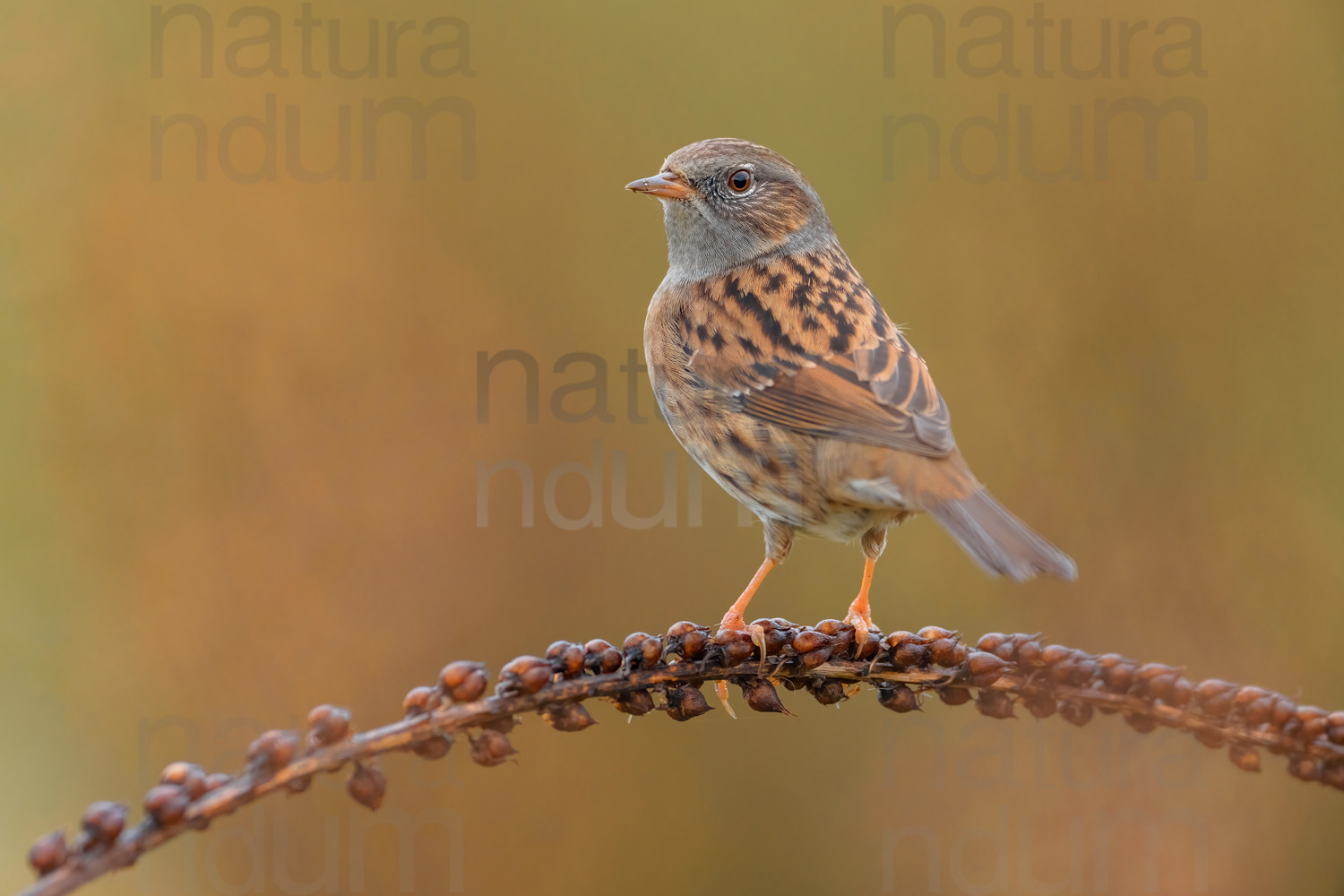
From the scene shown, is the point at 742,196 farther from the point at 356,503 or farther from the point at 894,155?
the point at 356,503

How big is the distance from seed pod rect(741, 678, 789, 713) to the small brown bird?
21.2 inches

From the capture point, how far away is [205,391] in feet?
15.3

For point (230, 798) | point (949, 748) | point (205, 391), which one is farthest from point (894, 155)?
point (230, 798)

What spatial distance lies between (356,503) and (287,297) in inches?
37.9

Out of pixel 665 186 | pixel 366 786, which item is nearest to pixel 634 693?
pixel 366 786

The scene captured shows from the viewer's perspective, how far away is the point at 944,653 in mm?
2213

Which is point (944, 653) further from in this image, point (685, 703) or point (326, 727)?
point (326, 727)

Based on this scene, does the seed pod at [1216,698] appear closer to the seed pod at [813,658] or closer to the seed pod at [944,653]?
the seed pod at [944,653]

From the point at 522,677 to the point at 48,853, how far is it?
73 centimetres

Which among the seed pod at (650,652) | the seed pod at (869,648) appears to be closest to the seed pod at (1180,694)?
the seed pod at (869,648)

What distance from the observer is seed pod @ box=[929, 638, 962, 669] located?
221 centimetres

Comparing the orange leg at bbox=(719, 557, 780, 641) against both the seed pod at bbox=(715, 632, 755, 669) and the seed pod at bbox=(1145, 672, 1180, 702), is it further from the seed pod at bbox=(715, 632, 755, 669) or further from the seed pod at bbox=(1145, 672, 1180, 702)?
the seed pod at bbox=(1145, 672, 1180, 702)

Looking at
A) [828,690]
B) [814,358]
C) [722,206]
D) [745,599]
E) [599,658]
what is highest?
[722,206]

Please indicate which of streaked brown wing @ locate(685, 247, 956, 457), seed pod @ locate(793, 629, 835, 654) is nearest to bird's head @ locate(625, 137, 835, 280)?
streaked brown wing @ locate(685, 247, 956, 457)
